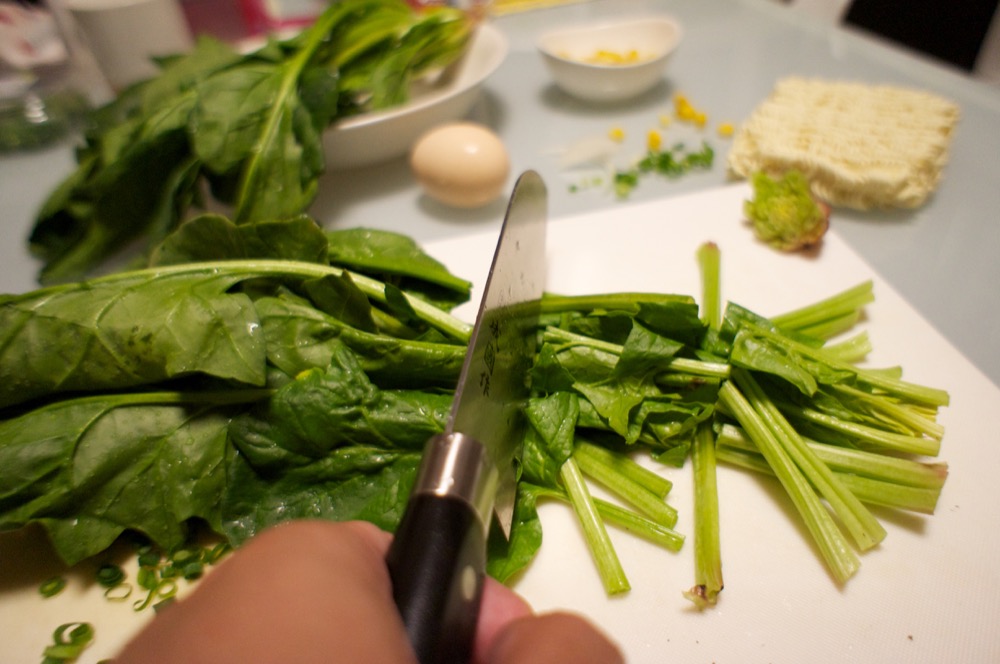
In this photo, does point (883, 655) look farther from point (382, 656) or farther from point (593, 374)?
point (382, 656)

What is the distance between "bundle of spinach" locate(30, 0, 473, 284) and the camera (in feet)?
3.54

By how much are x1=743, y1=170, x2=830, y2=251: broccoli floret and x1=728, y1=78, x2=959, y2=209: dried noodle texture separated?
0.21 metres

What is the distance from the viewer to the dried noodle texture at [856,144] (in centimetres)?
123

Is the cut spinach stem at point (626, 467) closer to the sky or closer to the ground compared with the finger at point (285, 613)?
closer to the ground

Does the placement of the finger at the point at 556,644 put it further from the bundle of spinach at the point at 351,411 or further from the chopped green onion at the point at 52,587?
the chopped green onion at the point at 52,587

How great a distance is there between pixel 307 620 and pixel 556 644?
175mm

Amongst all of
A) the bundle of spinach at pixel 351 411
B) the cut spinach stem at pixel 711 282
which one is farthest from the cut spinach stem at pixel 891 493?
the cut spinach stem at pixel 711 282

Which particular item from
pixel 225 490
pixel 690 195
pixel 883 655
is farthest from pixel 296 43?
pixel 883 655

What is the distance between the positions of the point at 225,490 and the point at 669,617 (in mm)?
564

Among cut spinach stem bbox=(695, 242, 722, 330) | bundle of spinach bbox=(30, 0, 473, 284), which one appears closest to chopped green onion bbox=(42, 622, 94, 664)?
bundle of spinach bbox=(30, 0, 473, 284)

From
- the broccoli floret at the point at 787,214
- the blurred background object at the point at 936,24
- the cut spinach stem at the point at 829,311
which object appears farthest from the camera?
the blurred background object at the point at 936,24

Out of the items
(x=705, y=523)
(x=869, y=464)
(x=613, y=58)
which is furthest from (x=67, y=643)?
(x=613, y=58)

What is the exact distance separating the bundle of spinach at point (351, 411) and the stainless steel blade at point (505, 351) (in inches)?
1.6

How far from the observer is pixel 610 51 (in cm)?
183
